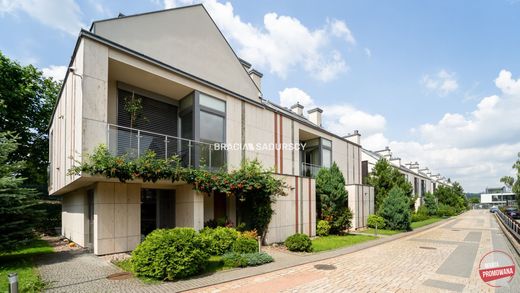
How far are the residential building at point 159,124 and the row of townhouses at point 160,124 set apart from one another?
0.14ft

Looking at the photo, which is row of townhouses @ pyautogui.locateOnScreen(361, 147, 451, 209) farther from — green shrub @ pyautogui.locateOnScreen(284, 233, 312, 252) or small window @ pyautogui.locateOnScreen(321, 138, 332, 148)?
green shrub @ pyautogui.locateOnScreen(284, 233, 312, 252)

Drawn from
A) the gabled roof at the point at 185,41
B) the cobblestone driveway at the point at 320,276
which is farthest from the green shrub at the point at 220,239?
the gabled roof at the point at 185,41

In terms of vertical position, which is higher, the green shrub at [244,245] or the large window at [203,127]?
the large window at [203,127]

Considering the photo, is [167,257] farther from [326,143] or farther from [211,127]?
[326,143]

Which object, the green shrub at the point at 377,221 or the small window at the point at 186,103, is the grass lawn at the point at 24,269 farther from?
the green shrub at the point at 377,221

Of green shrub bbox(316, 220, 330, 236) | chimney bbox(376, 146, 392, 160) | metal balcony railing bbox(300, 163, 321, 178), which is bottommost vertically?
green shrub bbox(316, 220, 330, 236)

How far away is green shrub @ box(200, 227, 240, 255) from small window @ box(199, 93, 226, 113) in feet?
18.6

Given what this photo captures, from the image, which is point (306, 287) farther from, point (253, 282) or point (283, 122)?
point (283, 122)

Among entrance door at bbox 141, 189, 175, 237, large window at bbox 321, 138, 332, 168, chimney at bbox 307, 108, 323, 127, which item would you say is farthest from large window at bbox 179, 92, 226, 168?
chimney at bbox 307, 108, 323, 127

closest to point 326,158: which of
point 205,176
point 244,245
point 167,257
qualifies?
point 205,176

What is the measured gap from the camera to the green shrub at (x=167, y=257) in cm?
727

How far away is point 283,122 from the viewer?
17453 mm

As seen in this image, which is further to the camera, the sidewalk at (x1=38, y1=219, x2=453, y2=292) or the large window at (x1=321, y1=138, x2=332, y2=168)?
the large window at (x1=321, y1=138, x2=332, y2=168)

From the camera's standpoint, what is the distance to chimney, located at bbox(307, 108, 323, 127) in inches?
1033
